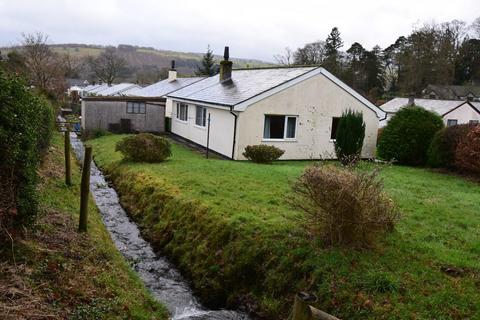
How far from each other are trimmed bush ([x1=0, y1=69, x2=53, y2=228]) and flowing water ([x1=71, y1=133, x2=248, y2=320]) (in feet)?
10.2

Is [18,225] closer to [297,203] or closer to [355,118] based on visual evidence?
[297,203]

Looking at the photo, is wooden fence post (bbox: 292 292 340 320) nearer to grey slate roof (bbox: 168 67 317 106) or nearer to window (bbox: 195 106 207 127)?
grey slate roof (bbox: 168 67 317 106)

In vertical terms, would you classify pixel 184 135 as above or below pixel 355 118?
below

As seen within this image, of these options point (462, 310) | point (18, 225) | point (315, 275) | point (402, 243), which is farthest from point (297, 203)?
point (18, 225)

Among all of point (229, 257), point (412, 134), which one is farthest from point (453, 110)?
point (229, 257)

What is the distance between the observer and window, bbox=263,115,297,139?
21.2 meters

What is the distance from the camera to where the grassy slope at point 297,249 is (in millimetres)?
6922

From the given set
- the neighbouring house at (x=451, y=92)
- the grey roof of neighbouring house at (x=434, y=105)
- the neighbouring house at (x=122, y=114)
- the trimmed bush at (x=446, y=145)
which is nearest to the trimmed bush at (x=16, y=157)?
the trimmed bush at (x=446, y=145)

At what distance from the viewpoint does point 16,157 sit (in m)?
6.94

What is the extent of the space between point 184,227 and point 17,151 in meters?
5.16

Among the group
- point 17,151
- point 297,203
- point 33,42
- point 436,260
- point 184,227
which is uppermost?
point 33,42

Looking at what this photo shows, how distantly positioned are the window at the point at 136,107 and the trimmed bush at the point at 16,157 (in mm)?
24594

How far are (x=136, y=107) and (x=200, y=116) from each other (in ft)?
29.9

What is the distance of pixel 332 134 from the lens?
23.0 m
